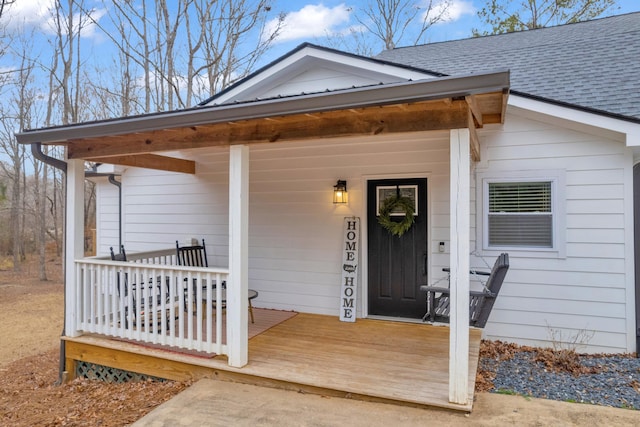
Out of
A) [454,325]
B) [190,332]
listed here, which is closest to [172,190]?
[190,332]

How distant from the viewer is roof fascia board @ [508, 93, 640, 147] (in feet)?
12.6

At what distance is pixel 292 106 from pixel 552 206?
3217 mm

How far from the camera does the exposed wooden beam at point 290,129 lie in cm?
296

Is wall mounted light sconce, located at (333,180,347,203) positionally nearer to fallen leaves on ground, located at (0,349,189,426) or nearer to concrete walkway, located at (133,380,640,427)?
concrete walkway, located at (133,380,640,427)

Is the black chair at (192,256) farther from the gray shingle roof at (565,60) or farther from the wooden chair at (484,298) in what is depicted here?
the gray shingle roof at (565,60)

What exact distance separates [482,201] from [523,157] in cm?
66

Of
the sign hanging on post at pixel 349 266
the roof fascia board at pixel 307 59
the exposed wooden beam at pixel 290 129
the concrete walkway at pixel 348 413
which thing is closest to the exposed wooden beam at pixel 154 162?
the exposed wooden beam at pixel 290 129

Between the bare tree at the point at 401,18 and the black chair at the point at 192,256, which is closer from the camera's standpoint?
the black chair at the point at 192,256

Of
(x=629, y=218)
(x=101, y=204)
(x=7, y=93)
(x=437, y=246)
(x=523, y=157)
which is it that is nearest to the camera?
(x=629, y=218)

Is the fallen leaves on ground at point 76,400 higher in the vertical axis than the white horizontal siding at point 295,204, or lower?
lower

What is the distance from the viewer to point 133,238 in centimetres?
699

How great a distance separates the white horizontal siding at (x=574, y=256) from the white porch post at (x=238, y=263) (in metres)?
2.85

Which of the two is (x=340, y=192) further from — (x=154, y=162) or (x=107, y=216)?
(x=107, y=216)

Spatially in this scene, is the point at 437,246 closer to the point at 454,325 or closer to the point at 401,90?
the point at 454,325
